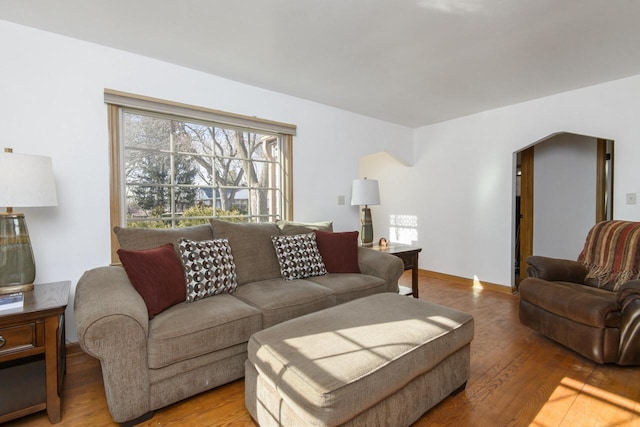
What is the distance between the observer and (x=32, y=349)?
156cm

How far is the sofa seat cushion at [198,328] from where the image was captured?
1634 mm

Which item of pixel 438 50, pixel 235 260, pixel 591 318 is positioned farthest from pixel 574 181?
pixel 235 260

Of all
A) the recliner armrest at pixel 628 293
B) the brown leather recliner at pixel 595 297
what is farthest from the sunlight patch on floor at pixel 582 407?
the recliner armrest at pixel 628 293

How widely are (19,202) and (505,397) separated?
2.91 metres

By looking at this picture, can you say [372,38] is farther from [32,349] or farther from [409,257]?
[32,349]

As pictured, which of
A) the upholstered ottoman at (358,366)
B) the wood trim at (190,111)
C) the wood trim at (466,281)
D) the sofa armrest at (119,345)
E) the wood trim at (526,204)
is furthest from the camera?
the wood trim at (526,204)

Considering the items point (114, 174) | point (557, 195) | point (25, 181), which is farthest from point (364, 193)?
point (25, 181)

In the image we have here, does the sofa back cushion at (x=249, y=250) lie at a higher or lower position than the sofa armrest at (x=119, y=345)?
higher

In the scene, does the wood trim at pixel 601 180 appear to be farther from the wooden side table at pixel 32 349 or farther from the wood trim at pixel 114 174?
the wooden side table at pixel 32 349

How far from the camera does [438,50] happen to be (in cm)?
243

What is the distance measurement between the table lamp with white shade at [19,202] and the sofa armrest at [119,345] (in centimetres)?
51

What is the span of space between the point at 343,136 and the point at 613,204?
2.88 m

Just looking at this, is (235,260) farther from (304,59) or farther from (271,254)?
(304,59)

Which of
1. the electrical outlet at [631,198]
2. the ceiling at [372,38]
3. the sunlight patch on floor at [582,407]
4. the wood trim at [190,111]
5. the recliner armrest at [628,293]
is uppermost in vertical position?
the ceiling at [372,38]
